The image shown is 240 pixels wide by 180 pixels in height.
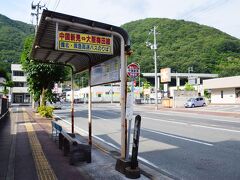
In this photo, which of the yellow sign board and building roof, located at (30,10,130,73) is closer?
building roof, located at (30,10,130,73)

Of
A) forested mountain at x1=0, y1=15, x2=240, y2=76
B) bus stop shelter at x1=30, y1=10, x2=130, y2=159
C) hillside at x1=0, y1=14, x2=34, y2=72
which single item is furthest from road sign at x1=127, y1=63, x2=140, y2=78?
hillside at x1=0, y1=14, x2=34, y2=72

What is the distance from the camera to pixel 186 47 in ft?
290

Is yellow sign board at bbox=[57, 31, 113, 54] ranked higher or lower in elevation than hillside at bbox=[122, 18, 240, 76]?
lower

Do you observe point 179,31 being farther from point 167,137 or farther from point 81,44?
point 81,44

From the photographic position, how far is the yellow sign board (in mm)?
6777

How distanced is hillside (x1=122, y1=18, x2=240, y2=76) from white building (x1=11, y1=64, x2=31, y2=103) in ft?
102

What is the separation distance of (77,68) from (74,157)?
4.74 metres

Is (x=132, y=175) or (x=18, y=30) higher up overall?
(x=18, y=30)

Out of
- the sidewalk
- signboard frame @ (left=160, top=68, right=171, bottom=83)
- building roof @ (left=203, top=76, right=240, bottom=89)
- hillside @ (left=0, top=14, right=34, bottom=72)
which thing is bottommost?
the sidewalk

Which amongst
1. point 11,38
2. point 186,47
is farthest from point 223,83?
point 11,38

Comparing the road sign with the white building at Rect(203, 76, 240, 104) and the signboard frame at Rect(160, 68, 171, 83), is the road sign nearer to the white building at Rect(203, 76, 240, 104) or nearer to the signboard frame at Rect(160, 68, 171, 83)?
the signboard frame at Rect(160, 68, 171, 83)

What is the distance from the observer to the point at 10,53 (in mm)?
73125

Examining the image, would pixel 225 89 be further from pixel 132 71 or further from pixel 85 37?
pixel 85 37

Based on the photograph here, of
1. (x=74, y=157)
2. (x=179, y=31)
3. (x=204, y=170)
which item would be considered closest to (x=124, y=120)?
(x=74, y=157)
